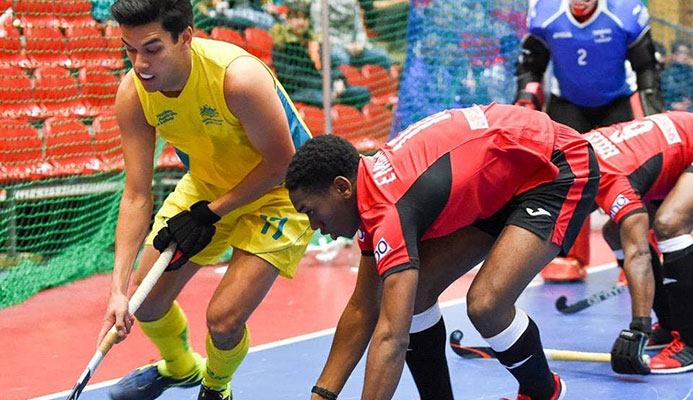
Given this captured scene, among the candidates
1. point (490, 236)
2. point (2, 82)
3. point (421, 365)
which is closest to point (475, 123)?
point (490, 236)

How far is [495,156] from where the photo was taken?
126 inches

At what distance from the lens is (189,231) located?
3500 millimetres

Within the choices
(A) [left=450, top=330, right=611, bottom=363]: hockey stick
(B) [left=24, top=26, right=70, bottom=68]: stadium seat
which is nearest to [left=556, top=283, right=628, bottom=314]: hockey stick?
(A) [left=450, top=330, right=611, bottom=363]: hockey stick

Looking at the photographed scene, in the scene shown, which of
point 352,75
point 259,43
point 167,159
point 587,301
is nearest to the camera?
point 587,301

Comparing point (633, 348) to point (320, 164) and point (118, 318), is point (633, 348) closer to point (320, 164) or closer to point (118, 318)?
point (320, 164)

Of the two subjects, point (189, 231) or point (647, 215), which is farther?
point (647, 215)

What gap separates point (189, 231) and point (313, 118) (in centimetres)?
467

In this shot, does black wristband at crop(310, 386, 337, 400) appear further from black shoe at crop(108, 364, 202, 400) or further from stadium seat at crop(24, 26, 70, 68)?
stadium seat at crop(24, 26, 70, 68)

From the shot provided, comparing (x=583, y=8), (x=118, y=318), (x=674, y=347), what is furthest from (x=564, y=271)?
(x=118, y=318)

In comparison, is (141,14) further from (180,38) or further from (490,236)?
(490,236)

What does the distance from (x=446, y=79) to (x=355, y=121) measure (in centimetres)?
80

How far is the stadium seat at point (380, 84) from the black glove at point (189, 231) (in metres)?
5.24

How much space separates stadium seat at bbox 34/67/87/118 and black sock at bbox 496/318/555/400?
421 cm

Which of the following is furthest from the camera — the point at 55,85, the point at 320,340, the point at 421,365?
the point at 55,85
